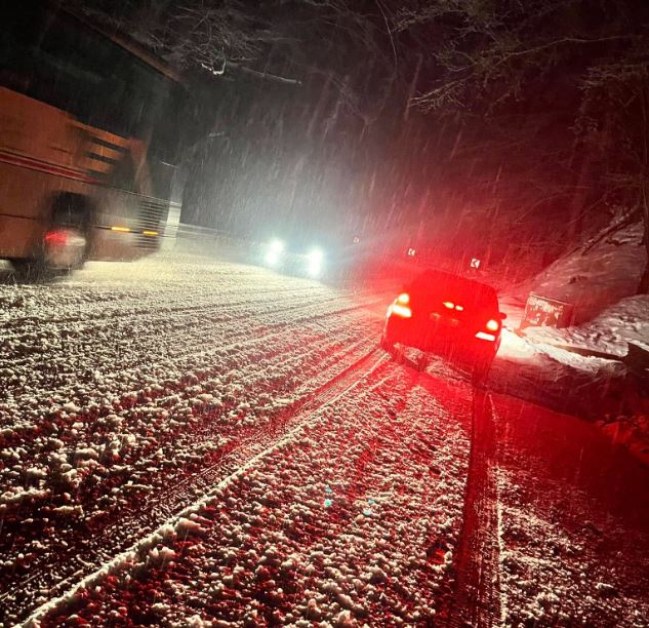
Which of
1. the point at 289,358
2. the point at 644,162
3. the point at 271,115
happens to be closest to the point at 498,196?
the point at 644,162

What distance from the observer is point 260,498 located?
264 cm

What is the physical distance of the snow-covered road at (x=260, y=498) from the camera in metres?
1.95

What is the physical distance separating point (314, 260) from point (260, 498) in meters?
16.6

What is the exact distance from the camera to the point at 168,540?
2152 mm

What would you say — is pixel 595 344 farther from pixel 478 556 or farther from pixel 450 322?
pixel 478 556

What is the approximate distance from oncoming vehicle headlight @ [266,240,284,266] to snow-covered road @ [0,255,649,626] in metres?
13.2

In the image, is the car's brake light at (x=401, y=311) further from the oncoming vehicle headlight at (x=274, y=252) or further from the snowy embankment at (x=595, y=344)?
the oncoming vehicle headlight at (x=274, y=252)

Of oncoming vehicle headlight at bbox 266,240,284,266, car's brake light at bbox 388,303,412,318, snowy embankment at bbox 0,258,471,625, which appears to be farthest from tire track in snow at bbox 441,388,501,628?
oncoming vehicle headlight at bbox 266,240,284,266

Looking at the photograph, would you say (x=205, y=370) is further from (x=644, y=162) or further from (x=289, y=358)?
(x=644, y=162)

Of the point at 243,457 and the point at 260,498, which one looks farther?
the point at 243,457

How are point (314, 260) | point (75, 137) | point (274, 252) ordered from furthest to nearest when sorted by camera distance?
point (314, 260) < point (274, 252) < point (75, 137)

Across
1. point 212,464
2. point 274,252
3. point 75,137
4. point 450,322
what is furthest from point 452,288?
point 274,252

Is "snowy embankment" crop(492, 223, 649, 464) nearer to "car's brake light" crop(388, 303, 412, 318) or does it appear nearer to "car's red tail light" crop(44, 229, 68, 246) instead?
"car's brake light" crop(388, 303, 412, 318)

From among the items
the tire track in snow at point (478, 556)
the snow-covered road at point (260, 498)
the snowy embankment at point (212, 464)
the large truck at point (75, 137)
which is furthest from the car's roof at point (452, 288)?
the large truck at point (75, 137)
